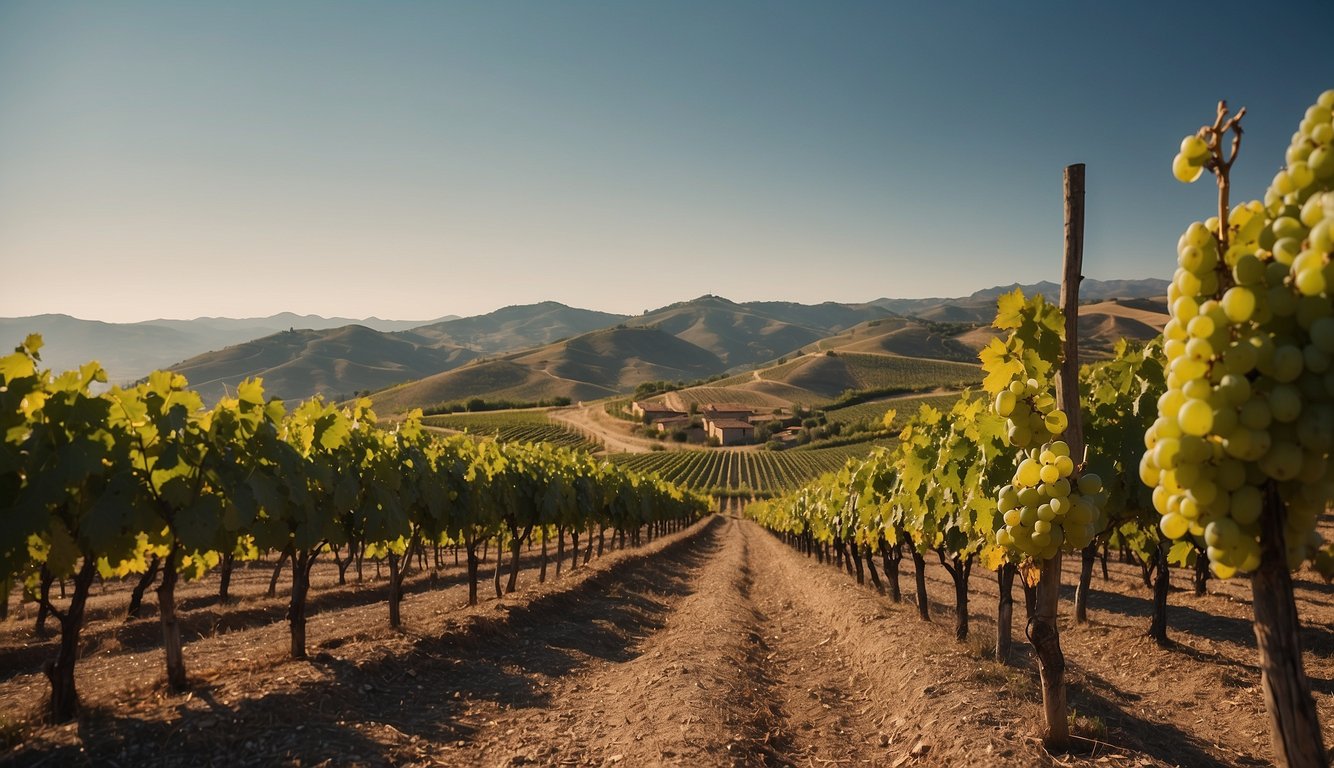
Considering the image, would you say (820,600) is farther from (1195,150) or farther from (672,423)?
(672,423)

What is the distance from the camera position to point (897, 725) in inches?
263

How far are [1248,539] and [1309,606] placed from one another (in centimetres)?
1528

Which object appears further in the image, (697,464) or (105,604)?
(697,464)

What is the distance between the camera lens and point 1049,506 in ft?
13.2

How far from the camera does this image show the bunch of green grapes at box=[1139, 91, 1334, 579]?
202cm

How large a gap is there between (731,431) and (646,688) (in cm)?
10120

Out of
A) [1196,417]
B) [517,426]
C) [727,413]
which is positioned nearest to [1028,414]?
[1196,417]

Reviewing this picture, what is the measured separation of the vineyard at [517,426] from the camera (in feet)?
308

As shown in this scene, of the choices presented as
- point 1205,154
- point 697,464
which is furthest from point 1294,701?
point 697,464

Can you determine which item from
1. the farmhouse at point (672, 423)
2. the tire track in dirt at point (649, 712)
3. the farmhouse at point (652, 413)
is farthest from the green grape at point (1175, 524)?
the farmhouse at point (652, 413)

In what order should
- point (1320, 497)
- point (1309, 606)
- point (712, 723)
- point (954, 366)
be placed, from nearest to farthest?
point (1320, 497)
point (712, 723)
point (1309, 606)
point (954, 366)

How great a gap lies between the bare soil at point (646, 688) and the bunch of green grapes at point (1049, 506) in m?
1.99

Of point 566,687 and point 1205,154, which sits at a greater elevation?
point 1205,154

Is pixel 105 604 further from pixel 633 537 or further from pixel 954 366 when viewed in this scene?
pixel 954 366
